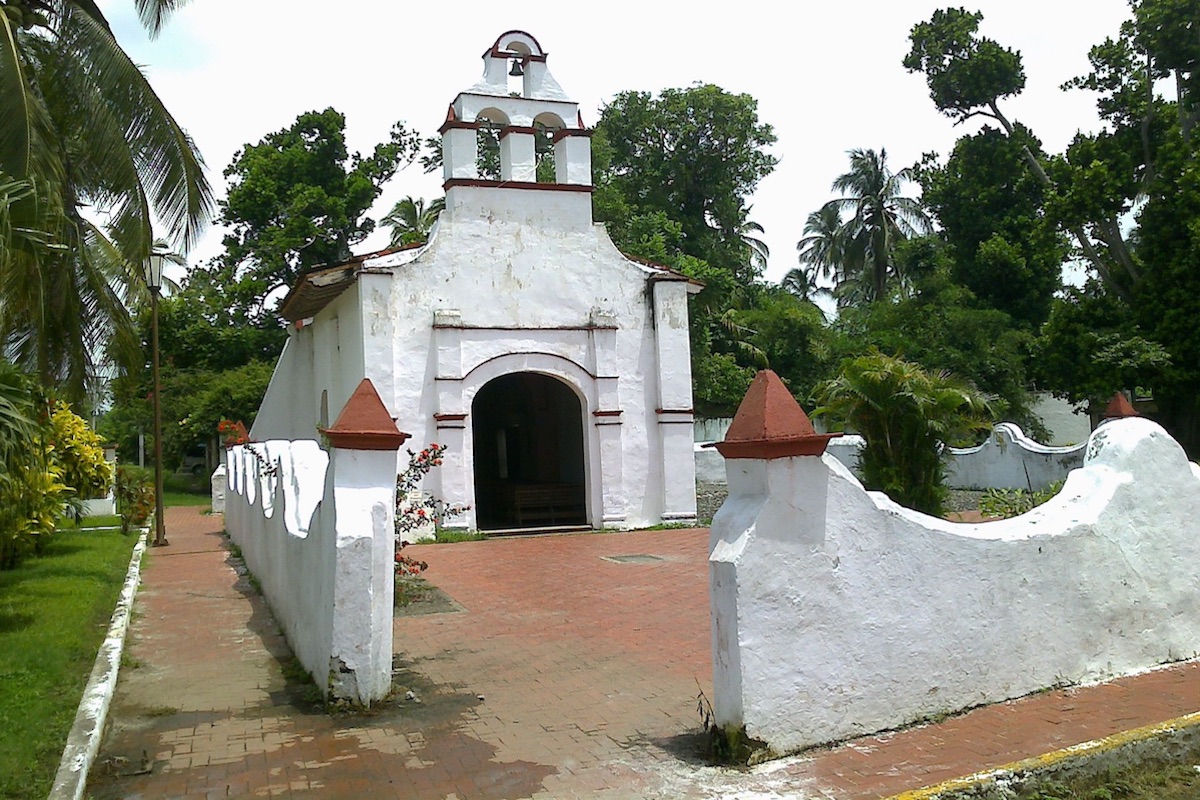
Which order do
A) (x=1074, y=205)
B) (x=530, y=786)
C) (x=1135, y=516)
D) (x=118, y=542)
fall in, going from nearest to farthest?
(x=530, y=786), (x=1135, y=516), (x=118, y=542), (x=1074, y=205)

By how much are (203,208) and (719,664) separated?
31.2ft

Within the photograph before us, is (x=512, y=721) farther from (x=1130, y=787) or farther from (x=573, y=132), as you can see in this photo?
(x=573, y=132)

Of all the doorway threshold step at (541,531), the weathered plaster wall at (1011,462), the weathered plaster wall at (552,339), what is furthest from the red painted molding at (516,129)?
the weathered plaster wall at (1011,462)

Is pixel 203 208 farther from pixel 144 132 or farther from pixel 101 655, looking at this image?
pixel 101 655

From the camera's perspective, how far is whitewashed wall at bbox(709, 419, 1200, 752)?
5117mm

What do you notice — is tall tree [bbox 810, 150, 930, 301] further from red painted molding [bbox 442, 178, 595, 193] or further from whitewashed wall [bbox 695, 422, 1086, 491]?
red painted molding [bbox 442, 178, 595, 193]

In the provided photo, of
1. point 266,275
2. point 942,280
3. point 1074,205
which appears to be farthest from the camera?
point 266,275

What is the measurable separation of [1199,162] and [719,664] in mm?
20059

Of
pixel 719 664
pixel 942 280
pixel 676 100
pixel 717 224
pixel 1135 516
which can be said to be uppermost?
pixel 676 100

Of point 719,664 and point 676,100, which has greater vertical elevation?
point 676,100

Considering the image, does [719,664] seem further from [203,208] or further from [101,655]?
[203,208]

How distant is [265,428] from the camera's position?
2184 cm

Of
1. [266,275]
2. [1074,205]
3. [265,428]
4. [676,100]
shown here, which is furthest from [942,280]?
[266,275]

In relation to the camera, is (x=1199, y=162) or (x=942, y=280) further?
(x=942, y=280)
